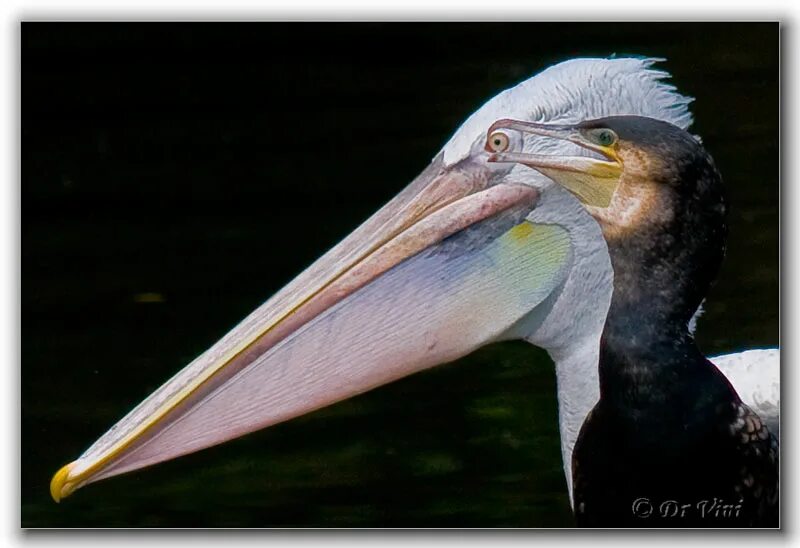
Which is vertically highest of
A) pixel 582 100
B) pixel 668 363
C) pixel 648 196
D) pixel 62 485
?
pixel 582 100

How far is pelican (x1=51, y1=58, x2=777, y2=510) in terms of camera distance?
3.13 metres

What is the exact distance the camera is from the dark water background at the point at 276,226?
135 inches

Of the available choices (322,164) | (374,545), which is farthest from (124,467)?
(322,164)

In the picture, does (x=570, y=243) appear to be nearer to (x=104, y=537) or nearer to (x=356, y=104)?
(x=356, y=104)

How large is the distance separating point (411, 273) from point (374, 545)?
2.11ft

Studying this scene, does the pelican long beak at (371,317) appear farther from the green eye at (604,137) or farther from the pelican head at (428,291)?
the green eye at (604,137)

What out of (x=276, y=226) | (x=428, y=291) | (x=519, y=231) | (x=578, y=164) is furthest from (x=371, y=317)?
(x=276, y=226)

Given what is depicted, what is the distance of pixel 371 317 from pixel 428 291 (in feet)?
0.38

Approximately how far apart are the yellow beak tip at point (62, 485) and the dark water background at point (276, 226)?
0.26 meters

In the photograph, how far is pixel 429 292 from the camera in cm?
315

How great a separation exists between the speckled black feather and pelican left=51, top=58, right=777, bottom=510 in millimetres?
159

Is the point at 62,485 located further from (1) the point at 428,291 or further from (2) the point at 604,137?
(2) the point at 604,137

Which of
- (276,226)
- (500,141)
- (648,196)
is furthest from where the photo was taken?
(276,226)

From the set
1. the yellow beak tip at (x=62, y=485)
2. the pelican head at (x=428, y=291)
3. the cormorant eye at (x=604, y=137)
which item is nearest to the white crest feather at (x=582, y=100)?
the pelican head at (x=428, y=291)
